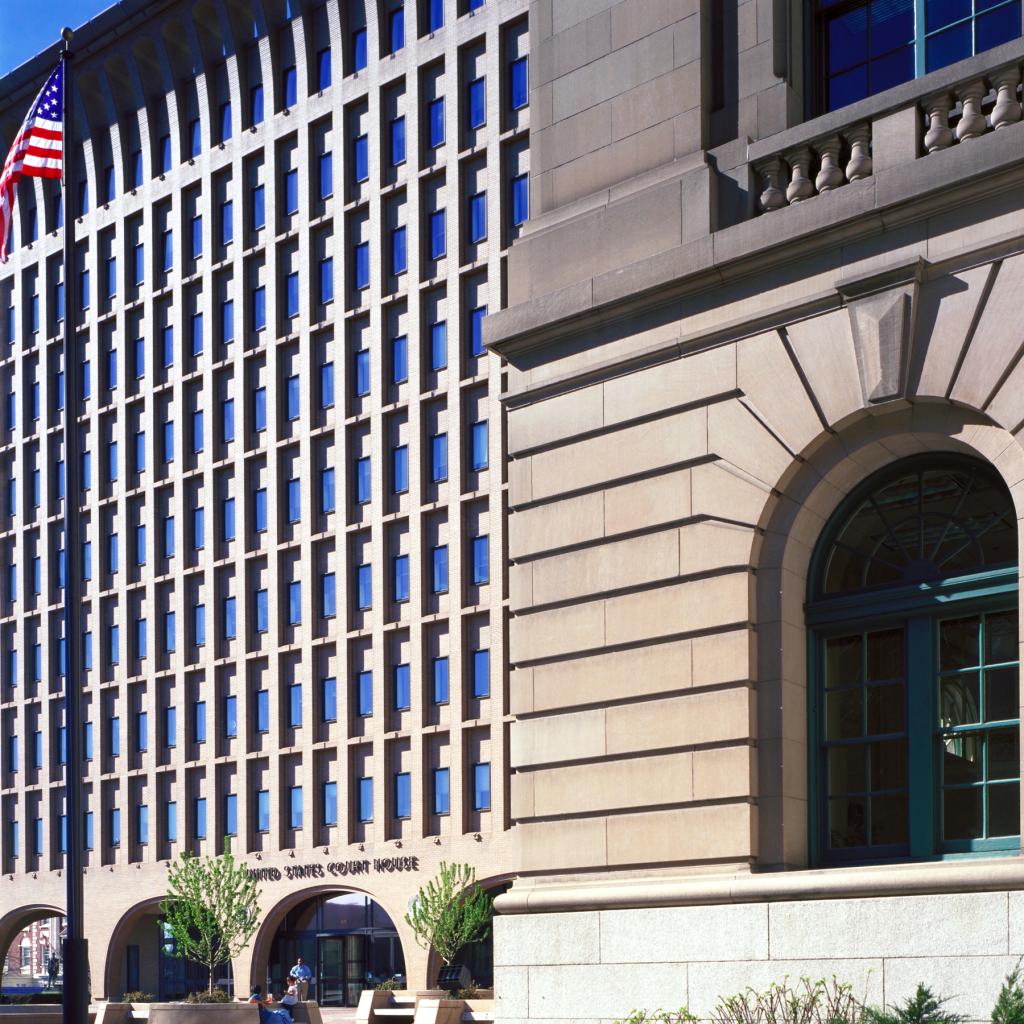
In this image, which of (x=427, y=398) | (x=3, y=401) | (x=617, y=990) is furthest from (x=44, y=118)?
(x=3, y=401)

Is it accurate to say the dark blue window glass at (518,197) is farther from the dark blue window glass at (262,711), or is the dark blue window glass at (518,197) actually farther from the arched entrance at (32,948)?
the arched entrance at (32,948)

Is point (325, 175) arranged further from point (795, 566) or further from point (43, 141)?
point (795, 566)

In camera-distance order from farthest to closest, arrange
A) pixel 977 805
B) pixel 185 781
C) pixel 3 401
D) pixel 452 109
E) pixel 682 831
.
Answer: pixel 3 401, pixel 185 781, pixel 452 109, pixel 682 831, pixel 977 805

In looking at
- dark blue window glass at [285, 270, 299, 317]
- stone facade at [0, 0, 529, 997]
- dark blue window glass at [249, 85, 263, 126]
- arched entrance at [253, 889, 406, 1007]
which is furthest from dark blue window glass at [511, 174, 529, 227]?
arched entrance at [253, 889, 406, 1007]

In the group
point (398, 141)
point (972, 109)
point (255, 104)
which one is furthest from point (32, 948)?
point (972, 109)

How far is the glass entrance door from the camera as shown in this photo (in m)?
70.8

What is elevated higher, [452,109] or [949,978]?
[452,109]

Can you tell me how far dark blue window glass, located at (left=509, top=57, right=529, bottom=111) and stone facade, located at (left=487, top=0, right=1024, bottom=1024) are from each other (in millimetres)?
48855

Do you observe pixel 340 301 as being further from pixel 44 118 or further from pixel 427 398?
pixel 44 118

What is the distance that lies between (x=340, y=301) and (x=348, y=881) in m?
22.4

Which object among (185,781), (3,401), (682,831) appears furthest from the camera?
(3,401)

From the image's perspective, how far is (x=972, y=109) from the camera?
13328 millimetres

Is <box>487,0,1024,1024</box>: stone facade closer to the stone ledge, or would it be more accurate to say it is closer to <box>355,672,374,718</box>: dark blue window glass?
the stone ledge

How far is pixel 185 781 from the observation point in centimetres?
7381
